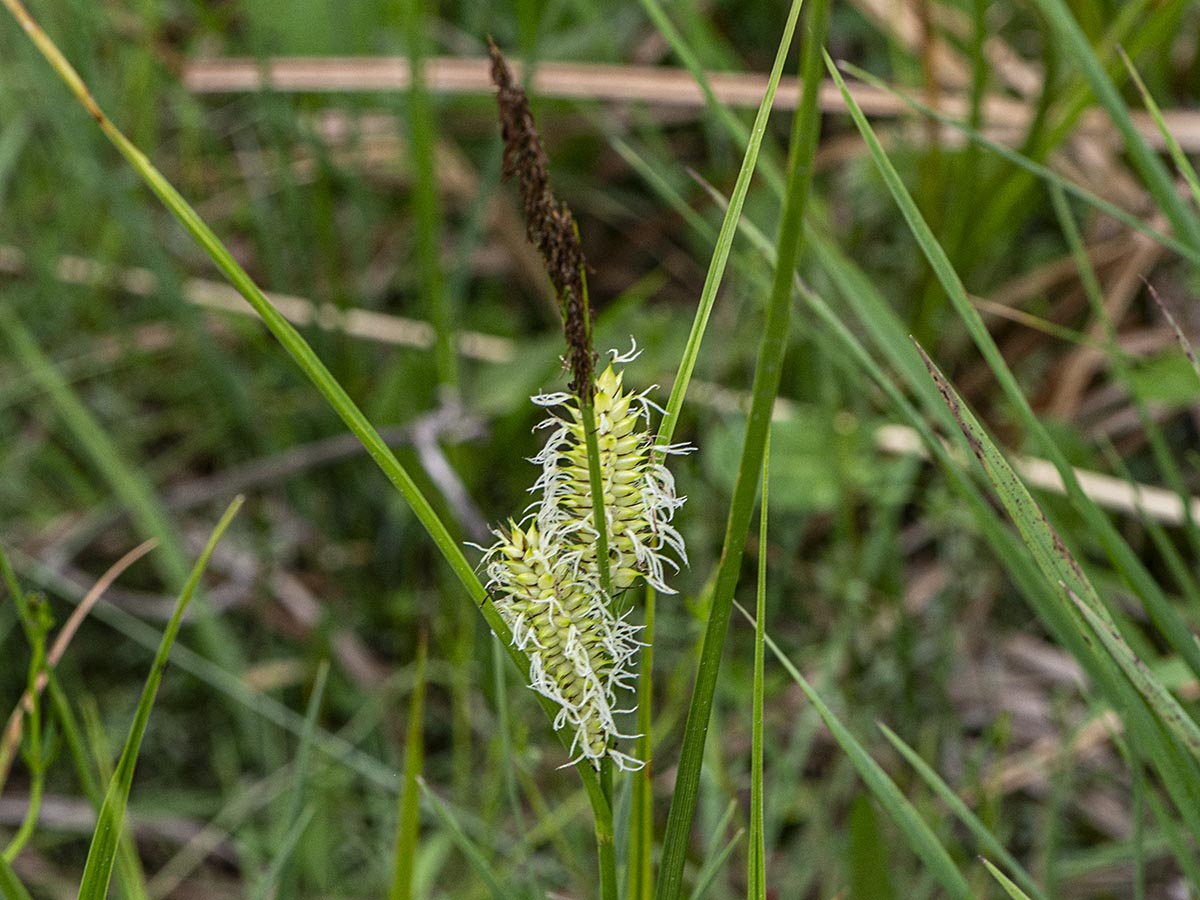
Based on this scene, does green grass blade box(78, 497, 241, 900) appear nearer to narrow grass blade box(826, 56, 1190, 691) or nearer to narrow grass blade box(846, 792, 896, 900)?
narrow grass blade box(826, 56, 1190, 691)

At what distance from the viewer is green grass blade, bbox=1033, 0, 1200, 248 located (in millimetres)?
788

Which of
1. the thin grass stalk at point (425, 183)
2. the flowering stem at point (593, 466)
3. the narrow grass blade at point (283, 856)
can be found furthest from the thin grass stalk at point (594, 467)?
the thin grass stalk at point (425, 183)

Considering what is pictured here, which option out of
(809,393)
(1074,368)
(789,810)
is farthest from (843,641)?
(1074,368)

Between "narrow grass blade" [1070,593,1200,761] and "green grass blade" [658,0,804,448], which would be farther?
"narrow grass blade" [1070,593,1200,761]

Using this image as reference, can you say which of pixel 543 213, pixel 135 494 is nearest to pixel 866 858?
pixel 543 213

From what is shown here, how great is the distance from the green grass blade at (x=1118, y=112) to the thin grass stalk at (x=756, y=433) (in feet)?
1.31

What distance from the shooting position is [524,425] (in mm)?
1766

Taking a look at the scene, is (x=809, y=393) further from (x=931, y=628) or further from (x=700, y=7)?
(x=700, y=7)

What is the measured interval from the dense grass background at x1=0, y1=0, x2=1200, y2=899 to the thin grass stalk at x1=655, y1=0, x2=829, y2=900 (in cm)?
43

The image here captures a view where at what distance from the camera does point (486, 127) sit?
2223 mm

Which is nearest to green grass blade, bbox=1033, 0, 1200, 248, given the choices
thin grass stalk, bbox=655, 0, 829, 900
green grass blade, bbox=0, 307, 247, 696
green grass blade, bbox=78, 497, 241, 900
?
thin grass stalk, bbox=655, 0, 829, 900

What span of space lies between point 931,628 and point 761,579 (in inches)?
43.6

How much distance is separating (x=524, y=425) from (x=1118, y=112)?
108cm

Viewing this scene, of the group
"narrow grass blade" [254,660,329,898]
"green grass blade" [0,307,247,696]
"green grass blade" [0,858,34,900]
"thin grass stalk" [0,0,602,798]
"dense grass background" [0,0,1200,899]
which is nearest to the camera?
"thin grass stalk" [0,0,602,798]
